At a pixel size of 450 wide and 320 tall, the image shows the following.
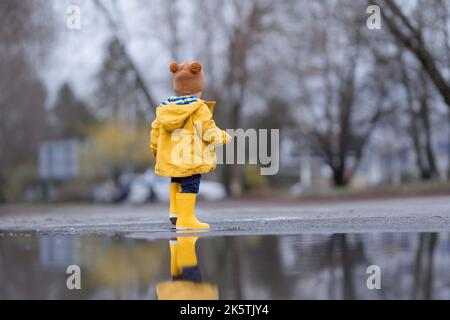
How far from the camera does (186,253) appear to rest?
562 cm

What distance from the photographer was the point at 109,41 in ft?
93.0

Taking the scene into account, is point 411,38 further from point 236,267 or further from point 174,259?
point 236,267

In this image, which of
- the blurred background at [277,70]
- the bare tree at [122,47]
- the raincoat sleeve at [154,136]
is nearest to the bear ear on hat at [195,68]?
the raincoat sleeve at [154,136]

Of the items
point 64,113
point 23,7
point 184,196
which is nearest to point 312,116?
point 23,7

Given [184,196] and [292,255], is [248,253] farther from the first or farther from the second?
[184,196]

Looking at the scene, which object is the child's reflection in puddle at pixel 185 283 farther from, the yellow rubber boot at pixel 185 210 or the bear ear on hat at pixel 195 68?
the bear ear on hat at pixel 195 68

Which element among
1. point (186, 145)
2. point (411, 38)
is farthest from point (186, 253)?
point (411, 38)

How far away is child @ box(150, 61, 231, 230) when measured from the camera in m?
7.67

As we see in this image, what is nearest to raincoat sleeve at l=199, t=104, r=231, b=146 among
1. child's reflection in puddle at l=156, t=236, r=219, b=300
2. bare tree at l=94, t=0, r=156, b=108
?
child's reflection in puddle at l=156, t=236, r=219, b=300

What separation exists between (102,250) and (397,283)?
2.64 metres

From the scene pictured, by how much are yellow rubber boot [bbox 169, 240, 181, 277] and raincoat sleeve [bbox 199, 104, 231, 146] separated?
1.56 m

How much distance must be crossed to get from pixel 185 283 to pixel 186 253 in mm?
1255

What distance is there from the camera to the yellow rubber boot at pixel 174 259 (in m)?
4.75

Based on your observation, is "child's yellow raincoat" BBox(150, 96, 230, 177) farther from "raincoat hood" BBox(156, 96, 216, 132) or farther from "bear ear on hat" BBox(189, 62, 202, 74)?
"bear ear on hat" BBox(189, 62, 202, 74)
